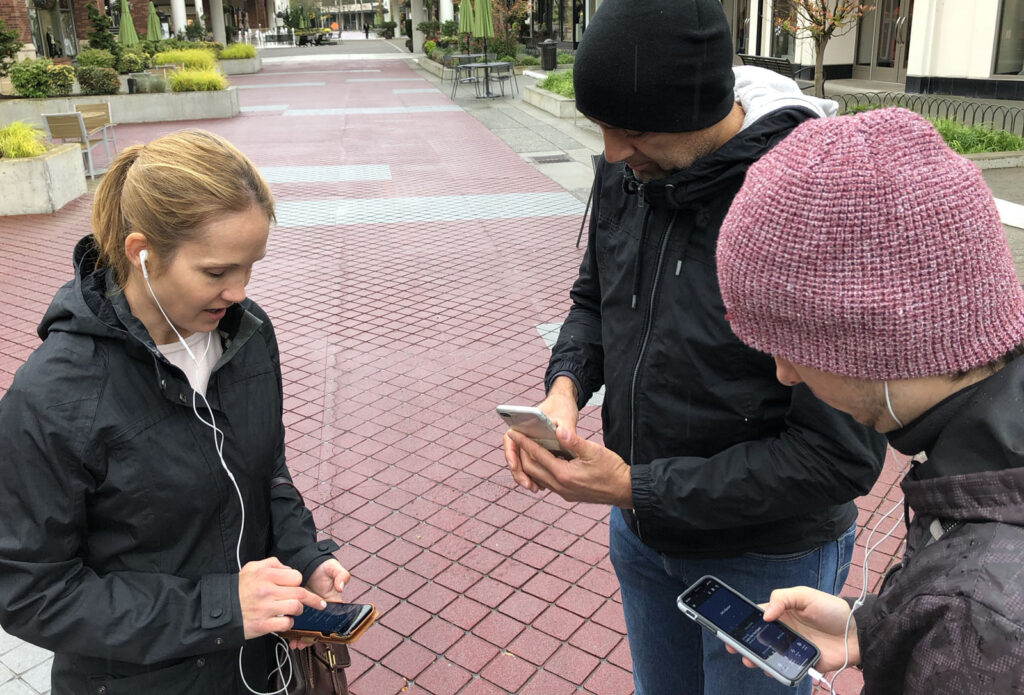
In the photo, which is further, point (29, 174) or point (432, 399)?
point (29, 174)

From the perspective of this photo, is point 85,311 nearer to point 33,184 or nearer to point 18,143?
point 33,184

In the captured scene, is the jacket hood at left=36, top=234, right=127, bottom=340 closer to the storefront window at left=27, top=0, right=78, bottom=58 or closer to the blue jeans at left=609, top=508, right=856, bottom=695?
the blue jeans at left=609, top=508, right=856, bottom=695

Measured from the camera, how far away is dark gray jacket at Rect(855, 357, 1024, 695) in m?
0.95

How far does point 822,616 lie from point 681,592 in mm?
513

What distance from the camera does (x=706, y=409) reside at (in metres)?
1.79

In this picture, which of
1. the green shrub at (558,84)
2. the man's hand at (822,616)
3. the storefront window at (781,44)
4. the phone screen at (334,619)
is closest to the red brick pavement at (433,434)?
the phone screen at (334,619)

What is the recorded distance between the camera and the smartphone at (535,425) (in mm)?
1817

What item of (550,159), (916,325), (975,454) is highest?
(916,325)

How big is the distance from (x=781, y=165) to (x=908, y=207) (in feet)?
0.61

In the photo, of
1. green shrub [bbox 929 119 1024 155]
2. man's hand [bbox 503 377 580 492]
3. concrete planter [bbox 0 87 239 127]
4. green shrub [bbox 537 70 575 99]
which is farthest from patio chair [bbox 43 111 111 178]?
man's hand [bbox 503 377 580 492]

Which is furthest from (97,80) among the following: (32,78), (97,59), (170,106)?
(97,59)

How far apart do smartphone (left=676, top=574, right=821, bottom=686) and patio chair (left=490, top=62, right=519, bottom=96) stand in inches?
896

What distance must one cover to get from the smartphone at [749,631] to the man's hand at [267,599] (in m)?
0.82

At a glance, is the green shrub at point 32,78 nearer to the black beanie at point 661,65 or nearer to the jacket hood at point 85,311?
the jacket hood at point 85,311
